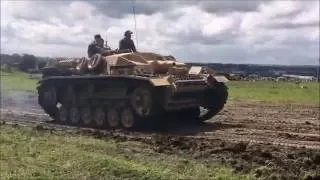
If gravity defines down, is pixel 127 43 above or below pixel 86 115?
above

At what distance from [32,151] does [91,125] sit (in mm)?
6668

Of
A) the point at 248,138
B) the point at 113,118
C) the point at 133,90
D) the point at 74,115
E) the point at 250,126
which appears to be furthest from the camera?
the point at 74,115

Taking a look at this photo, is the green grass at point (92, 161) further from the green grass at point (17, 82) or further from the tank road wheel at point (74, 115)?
the green grass at point (17, 82)

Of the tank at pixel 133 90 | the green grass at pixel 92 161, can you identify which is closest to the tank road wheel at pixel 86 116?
the tank at pixel 133 90

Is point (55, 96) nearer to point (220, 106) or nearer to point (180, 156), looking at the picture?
point (220, 106)

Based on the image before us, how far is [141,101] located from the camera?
1767 centimetres

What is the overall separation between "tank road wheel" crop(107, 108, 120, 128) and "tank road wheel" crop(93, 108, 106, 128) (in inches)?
9.9

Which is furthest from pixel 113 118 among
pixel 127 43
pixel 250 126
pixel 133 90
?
pixel 250 126

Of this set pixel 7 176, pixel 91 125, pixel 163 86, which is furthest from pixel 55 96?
pixel 7 176

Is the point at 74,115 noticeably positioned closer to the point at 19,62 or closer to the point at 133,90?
the point at 133,90

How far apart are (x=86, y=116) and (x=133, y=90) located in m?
2.56

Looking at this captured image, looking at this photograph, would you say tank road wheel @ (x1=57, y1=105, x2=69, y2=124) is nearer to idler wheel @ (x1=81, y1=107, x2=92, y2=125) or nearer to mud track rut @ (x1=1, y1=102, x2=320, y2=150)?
mud track rut @ (x1=1, y1=102, x2=320, y2=150)

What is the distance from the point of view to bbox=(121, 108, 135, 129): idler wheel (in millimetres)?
18006

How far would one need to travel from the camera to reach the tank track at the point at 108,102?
57.5ft
